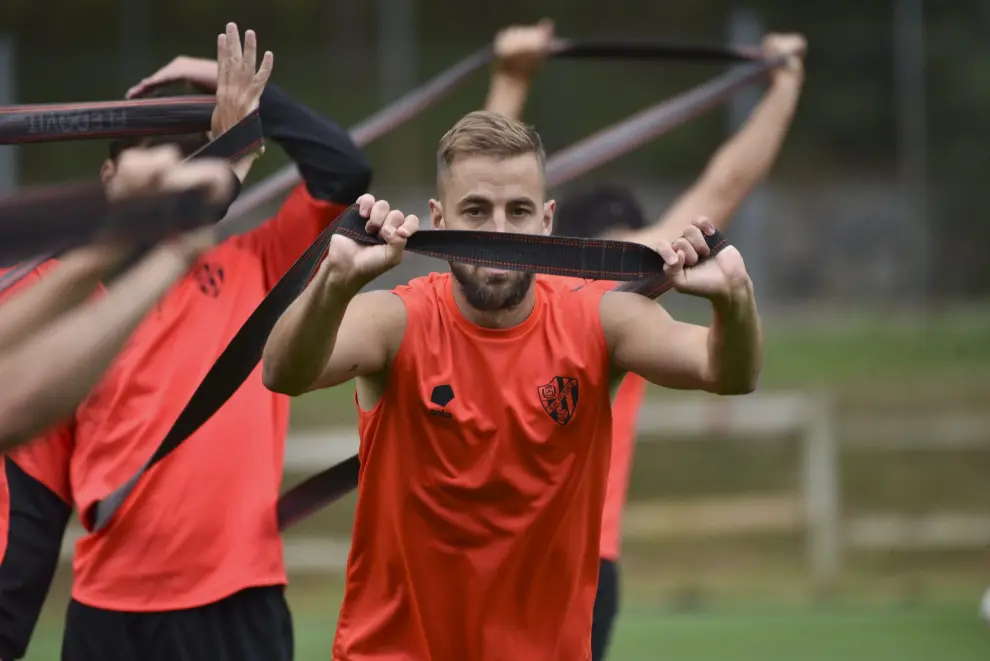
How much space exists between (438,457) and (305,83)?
13.1 m

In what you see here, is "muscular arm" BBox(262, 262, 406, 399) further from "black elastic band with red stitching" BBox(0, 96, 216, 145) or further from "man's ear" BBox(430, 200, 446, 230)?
"black elastic band with red stitching" BBox(0, 96, 216, 145)

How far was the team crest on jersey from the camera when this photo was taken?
12.6 ft

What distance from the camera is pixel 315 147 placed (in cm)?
467

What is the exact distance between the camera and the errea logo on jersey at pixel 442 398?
12.5ft

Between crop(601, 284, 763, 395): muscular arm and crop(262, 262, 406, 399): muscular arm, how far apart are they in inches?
23.1

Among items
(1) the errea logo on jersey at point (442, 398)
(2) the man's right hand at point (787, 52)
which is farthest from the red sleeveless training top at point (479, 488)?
(2) the man's right hand at point (787, 52)

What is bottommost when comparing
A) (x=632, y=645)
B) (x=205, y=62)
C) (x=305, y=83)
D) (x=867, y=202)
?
(x=632, y=645)

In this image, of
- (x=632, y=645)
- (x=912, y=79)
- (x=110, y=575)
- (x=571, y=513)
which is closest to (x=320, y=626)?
(x=632, y=645)

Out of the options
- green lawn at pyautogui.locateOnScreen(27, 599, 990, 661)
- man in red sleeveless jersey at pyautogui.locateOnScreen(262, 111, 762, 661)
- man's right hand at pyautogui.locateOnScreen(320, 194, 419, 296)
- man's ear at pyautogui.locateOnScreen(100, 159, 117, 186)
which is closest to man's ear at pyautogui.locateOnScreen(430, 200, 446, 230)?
man in red sleeveless jersey at pyautogui.locateOnScreen(262, 111, 762, 661)

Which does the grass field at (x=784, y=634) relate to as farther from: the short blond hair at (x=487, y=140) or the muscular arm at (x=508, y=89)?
the short blond hair at (x=487, y=140)

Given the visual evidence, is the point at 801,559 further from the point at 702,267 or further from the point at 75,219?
the point at 75,219

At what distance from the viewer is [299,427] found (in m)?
14.7

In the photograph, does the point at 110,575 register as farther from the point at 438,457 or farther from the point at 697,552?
the point at 697,552

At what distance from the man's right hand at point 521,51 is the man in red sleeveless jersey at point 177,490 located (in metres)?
1.01
